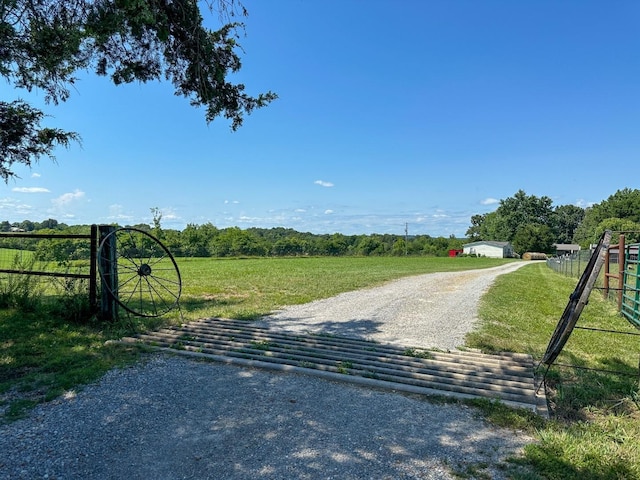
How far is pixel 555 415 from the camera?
3547 mm

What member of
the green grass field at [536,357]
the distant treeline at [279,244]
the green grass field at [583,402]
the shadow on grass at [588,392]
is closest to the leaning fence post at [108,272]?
the green grass field at [536,357]

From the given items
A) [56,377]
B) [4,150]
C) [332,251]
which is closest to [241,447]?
[56,377]

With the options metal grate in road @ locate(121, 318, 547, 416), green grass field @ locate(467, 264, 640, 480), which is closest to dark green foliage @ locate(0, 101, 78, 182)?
metal grate in road @ locate(121, 318, 547, 416)

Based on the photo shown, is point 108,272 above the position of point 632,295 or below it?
above

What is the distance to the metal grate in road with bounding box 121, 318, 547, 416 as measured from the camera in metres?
4.01

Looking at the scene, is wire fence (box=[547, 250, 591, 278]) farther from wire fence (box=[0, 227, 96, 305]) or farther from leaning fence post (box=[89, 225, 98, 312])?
wire fence (box=[0, 227, 96, 305])

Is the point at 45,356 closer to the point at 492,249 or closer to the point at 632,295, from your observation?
the point at 632,295

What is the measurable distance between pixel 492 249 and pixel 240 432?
77859mm

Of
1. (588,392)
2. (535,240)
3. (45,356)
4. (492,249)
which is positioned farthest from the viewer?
(492,249)

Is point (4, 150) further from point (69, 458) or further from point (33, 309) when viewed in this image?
point (69, 458)

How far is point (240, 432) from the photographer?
308 cm

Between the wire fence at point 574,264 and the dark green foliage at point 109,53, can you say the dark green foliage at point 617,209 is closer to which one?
the wire fence at point 574,264

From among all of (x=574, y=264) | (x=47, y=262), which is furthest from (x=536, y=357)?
(x=574, y=264)

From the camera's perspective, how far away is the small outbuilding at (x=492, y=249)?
71.6 meters
